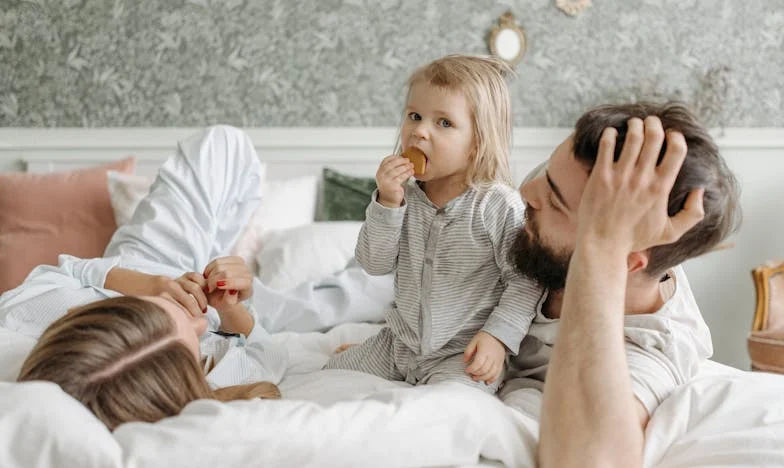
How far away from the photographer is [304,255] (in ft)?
8.93

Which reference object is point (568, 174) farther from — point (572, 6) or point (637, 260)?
point (572, 6)

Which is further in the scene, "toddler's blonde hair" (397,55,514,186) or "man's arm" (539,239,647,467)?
"toddler's blonde hair" (397,55,514,186)

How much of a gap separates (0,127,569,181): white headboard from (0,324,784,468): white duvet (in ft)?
7.79

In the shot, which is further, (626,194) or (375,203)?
(375,203)

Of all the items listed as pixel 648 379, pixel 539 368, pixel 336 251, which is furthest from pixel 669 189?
pixel 336 251

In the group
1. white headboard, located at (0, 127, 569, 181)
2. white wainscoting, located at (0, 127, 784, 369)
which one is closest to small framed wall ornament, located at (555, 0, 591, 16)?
white wainscoting, located at (0, 127, 784, 369)

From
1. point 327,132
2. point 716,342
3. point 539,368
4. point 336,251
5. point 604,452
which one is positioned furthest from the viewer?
point 716,342

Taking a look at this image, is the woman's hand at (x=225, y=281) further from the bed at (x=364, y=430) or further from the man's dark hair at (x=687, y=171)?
the man's dark hair at (x=687, y=171)

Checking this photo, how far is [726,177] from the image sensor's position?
1.27 m

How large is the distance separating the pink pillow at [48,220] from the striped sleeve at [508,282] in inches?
66.3

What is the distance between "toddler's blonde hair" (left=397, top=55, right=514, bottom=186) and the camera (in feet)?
5.35

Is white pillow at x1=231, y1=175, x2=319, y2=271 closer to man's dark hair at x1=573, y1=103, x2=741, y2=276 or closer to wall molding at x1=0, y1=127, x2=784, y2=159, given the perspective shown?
wall molding at x1=0, y1=127, x2=784, y2=159

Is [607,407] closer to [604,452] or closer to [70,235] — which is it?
[604,452]

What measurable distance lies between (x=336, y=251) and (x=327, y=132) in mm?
879
